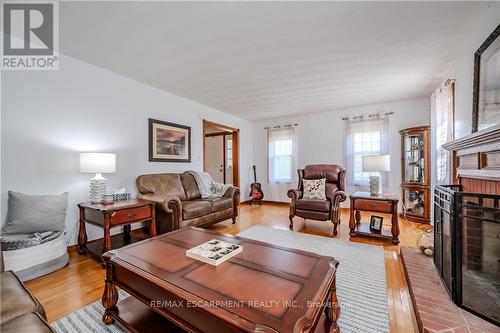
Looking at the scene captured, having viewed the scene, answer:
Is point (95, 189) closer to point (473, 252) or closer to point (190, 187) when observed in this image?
point (190, 187)

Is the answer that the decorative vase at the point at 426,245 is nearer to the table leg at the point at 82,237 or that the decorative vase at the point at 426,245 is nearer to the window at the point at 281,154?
the window at the point at 281,154

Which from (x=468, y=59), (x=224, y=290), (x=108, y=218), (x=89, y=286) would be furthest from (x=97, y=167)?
(x=468, y=59)

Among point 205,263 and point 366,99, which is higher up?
point 366,99

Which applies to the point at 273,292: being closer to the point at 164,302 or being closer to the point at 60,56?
the point at 164,302

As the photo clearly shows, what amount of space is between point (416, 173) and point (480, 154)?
8.23 feet

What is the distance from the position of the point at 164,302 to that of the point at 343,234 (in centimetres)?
282

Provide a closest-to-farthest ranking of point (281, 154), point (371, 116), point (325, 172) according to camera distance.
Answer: point (325, 172) → point (371, 116) → point (281, 154)

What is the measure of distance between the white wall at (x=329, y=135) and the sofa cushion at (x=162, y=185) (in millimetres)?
2861

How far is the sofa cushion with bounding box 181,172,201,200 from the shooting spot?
363 cm

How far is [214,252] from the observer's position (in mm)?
1391

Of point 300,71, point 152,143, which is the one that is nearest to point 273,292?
point 300,71

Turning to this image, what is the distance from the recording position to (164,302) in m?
1.11

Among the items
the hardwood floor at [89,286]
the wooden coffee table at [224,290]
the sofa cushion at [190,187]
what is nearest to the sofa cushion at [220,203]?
the sofa cushion at [190,187]

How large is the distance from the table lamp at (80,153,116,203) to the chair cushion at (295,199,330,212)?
268cm
